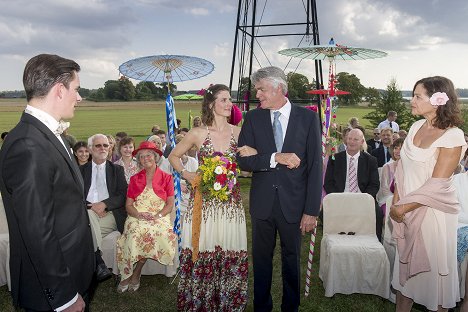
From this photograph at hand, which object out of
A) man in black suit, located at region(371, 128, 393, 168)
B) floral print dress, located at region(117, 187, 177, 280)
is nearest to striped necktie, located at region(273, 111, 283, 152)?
floral print dress, located at region(117, 187, 177, 280)

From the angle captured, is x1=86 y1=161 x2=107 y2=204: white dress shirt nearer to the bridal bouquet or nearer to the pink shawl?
the bridal bouquet

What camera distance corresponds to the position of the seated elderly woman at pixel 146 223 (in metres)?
5.18

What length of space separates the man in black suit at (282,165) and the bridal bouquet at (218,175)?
0.27 metres

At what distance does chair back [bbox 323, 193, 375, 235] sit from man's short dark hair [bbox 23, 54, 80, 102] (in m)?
3.89

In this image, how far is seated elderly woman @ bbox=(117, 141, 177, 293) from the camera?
5176 millimetres

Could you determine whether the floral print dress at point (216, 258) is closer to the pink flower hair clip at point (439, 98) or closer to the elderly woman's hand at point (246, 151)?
the elderly woman's hand at point (246, 151)

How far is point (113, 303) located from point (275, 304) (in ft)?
6.33

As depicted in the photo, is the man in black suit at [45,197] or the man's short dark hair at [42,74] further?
the man's short dark hair at [42,74]

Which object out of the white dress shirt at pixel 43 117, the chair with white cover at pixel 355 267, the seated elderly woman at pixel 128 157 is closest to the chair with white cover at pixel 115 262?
the seated elderly woman at pixel 128 157

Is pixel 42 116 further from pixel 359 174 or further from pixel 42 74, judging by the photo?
pixel 359 174

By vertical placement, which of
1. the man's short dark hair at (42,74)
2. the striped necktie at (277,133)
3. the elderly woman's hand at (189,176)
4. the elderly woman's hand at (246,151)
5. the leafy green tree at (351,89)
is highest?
the leafy green tree at (351,89)

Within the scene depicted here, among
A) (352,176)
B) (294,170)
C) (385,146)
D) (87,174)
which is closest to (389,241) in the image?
(352,176)

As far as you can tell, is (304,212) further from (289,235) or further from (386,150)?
(386,150)

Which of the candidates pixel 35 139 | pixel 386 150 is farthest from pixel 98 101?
pixel 35 139
